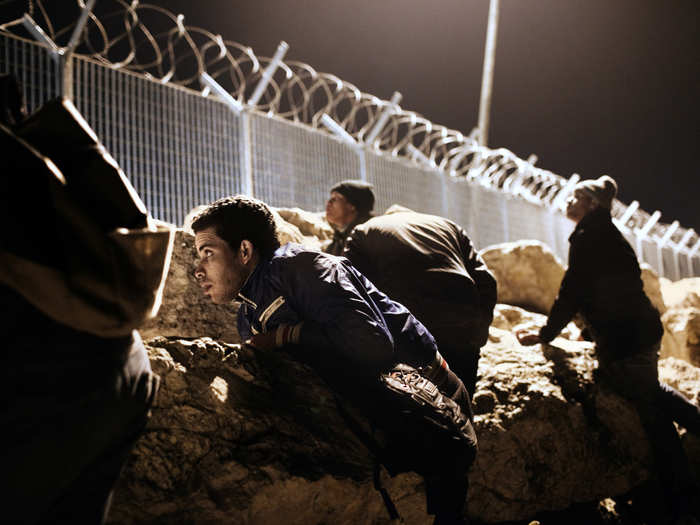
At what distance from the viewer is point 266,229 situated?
6.81 feet

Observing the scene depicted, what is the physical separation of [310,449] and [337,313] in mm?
610

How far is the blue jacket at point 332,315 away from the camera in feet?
6.01

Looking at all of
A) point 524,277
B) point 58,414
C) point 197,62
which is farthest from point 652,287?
point 58,414

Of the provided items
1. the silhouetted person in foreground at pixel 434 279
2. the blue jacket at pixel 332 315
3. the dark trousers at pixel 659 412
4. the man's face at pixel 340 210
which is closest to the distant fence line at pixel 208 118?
the man's face at pixel 340 210

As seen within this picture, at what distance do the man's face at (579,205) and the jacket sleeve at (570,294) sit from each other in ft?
0.99

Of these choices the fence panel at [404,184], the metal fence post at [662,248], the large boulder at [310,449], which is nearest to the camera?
the large boulder at [310,449]

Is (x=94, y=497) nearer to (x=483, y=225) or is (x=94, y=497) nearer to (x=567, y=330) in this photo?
(x=567, y=330)

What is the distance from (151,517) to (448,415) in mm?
1040

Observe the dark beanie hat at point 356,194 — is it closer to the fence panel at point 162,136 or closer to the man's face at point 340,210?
the man's face at point 340,210

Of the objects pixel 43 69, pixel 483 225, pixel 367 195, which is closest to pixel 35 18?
pixel 43 69

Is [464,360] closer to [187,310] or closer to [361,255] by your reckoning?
[361,255]

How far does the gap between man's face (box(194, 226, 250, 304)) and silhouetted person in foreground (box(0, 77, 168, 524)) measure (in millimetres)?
836

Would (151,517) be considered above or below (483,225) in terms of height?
below

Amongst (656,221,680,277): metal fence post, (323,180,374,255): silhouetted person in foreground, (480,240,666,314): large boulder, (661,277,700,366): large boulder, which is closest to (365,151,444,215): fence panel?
(480,240,666,314): large boulder
